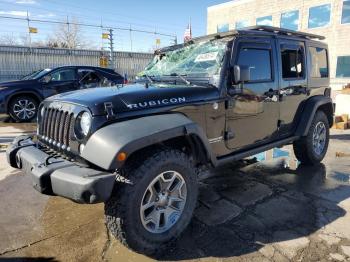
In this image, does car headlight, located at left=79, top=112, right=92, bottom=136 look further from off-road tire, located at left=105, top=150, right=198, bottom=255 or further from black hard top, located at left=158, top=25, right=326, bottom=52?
black hard top, located at left=158, top=25, right=326, bottom=52

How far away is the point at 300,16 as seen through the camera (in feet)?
70.7

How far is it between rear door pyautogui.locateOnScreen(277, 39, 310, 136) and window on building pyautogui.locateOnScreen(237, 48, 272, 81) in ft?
0.91

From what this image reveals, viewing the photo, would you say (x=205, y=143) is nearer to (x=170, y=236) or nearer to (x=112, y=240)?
(x=170, y=236)

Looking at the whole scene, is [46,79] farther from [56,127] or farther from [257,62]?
[257,62]

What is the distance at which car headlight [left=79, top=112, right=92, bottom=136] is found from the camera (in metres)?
2.75

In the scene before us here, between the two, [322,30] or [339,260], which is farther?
[322,30]


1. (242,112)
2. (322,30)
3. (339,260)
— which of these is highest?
(322,30)

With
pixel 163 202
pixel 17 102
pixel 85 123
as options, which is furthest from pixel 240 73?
pixel 17 102

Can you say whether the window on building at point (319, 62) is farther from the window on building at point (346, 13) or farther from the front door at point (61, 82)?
the window on building at point (346, 13)

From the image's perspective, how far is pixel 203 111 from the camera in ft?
11.1

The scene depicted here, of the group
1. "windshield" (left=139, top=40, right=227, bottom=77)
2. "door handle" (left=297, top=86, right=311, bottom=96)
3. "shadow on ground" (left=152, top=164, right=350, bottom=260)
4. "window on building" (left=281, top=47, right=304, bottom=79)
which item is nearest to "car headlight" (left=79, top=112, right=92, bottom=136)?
"shadow on ground" (left=152, top=164, right=350, bottom=260)

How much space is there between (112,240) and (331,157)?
4.56m

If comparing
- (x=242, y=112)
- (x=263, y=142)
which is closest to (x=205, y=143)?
(x=242, y=112)

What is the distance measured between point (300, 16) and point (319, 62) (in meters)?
18.5
